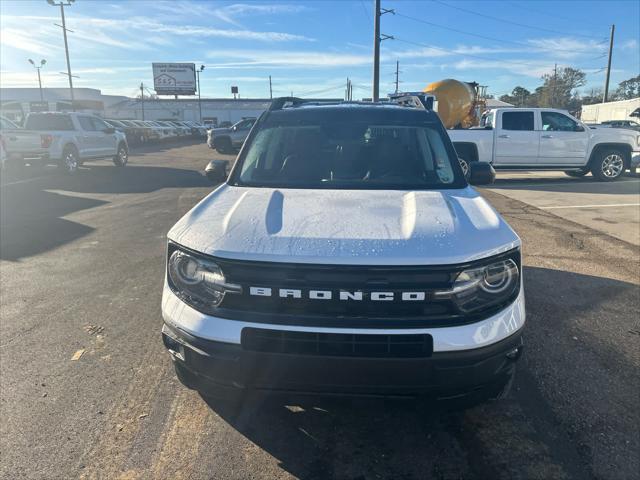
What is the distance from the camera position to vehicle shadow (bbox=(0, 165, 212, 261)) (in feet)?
23.6

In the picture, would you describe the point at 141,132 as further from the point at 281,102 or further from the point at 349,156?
the point at 349,156

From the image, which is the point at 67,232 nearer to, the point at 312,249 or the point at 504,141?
the point at 312,249

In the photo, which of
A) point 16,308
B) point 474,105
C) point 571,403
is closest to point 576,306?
point 571,403

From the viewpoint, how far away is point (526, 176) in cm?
1605

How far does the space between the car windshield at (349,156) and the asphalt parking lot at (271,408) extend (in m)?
1.51

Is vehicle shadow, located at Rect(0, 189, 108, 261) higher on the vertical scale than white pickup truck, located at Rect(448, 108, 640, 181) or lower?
lower

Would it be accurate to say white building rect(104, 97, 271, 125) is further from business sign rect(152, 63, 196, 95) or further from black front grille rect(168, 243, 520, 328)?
black front grille rect(168, 243, 520, 328)

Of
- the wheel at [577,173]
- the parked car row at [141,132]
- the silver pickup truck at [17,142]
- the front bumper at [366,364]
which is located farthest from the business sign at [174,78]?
the front bumper at [366,364]

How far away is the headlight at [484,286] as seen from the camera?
217 cm

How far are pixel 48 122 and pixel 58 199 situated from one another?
6.12 m

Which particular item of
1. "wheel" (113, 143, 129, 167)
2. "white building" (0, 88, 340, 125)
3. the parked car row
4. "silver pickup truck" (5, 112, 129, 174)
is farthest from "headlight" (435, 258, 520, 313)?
"white building" (0, 88, 340, 125)

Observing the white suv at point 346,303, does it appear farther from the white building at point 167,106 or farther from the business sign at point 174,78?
the white building at point 167,106

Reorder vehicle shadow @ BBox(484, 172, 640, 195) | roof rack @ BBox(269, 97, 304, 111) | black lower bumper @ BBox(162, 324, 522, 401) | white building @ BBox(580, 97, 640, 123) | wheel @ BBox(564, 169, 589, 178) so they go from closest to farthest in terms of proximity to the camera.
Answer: black lower bumper @ BBox(162, 324, 522, 401) < roof rack @ BBox(269, 97, 304, 111) < vehicle shadow @ BBox(484, 172, 640, 195) < wheel @ BBox(564, 169, 589, 178) < white building @ BBox(580, 97, 640, 123)

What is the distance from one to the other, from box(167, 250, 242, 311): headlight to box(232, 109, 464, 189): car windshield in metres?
1.03
